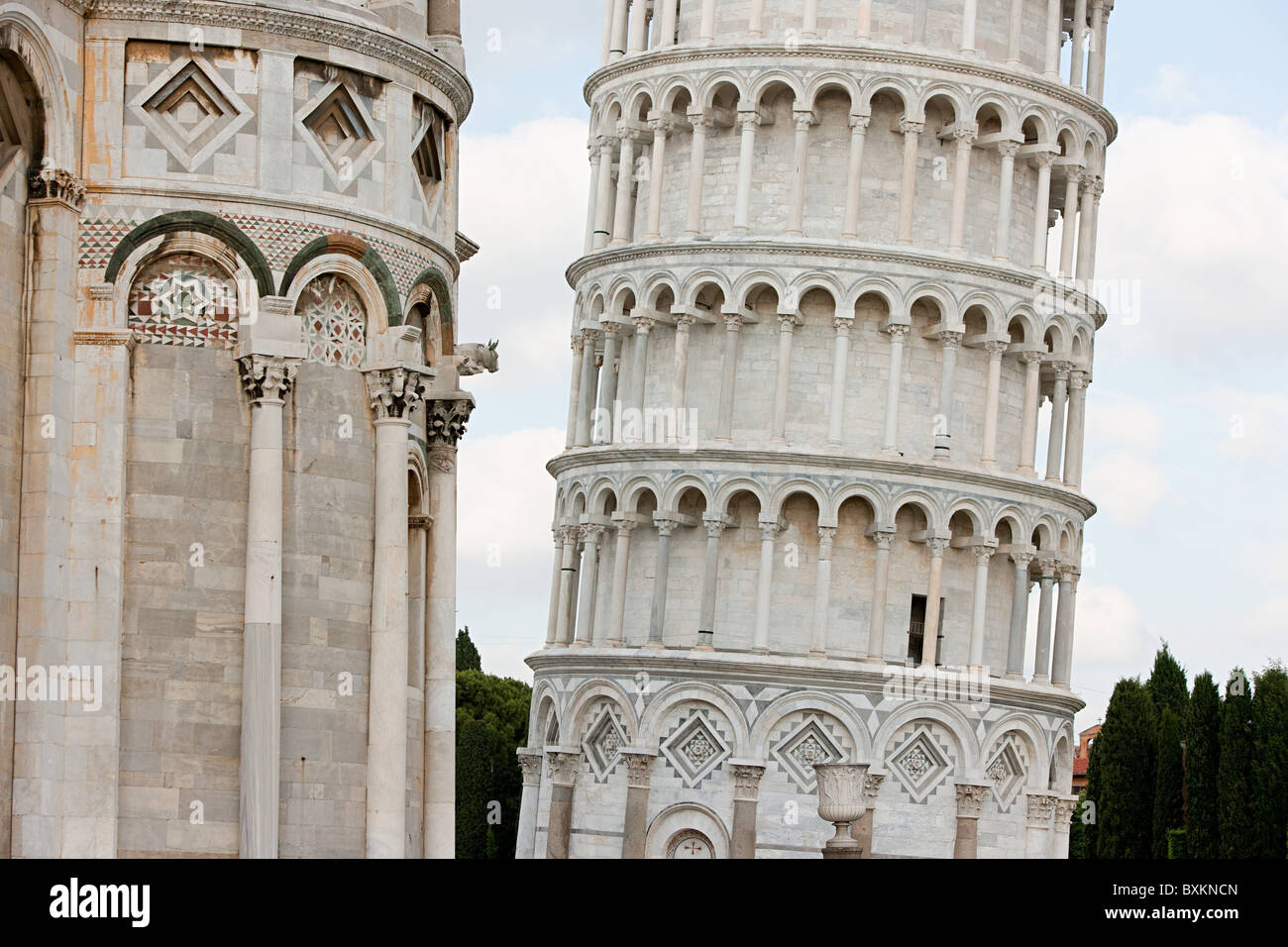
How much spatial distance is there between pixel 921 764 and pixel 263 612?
36.4 metres

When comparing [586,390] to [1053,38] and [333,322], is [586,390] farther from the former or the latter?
[333,322]

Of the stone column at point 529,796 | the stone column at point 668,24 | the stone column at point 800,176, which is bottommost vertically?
the stone column at point 529,796

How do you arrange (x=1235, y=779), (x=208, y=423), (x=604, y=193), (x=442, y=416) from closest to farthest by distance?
(x=208, y=423) → (x=442, y=416) → (x=1235, y=779) → (x=604, y=193)

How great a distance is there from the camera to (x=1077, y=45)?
6284 centimetres

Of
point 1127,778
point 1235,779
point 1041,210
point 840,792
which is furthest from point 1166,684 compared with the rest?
point 840,792

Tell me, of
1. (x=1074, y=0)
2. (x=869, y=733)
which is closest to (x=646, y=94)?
(x=1074, y=0)

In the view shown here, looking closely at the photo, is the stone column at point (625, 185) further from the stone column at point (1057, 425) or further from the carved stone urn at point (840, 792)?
the carved stone urn at point (840, 792)

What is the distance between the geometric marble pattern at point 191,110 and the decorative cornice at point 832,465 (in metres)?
34.9

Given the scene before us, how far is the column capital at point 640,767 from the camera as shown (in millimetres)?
58219

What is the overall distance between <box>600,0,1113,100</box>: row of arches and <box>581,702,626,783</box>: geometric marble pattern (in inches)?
654

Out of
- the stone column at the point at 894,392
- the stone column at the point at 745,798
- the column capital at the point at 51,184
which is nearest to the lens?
the column capital at the point at 51,184

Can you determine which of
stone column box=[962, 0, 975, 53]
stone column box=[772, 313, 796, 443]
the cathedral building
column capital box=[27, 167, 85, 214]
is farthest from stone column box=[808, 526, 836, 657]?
column capital box=[27, 167, 85, 214]

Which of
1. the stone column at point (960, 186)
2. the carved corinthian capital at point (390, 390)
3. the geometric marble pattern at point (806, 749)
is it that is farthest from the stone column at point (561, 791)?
the carved corinthian capital at point (390, 390)

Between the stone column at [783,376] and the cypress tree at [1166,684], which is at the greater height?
the stone column at [783,376]
